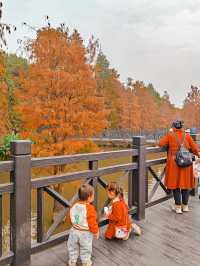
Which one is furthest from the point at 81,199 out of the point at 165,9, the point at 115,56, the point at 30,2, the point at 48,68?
the point at 115,56

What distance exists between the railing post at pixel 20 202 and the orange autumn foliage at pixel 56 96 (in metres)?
7.00

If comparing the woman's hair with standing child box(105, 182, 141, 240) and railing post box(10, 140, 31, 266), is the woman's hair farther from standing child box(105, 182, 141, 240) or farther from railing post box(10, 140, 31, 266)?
railing post box(10, 140, 31, 266)

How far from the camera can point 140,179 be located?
204 inches

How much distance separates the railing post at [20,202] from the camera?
10.8 ft

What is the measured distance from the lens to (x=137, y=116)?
38.8 meters

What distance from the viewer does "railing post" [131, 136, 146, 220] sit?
5.15 m

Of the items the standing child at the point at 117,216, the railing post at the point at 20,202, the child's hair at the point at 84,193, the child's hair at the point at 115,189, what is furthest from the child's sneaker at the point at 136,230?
the railing post at the point at 20,202

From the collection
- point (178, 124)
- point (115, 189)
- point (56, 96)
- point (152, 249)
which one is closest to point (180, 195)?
point (178, 124)

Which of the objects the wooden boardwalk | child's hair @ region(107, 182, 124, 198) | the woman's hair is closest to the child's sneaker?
the wooden boardwalk

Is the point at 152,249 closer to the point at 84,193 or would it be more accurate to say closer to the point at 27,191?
the point at 84,193

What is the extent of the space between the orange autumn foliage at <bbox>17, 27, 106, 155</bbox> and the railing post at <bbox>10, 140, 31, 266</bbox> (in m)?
7.00

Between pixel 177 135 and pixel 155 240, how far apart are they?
78.0 inches

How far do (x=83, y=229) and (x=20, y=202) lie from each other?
753 millimetres

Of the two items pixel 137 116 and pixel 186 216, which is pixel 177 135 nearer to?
pixel 186 216
